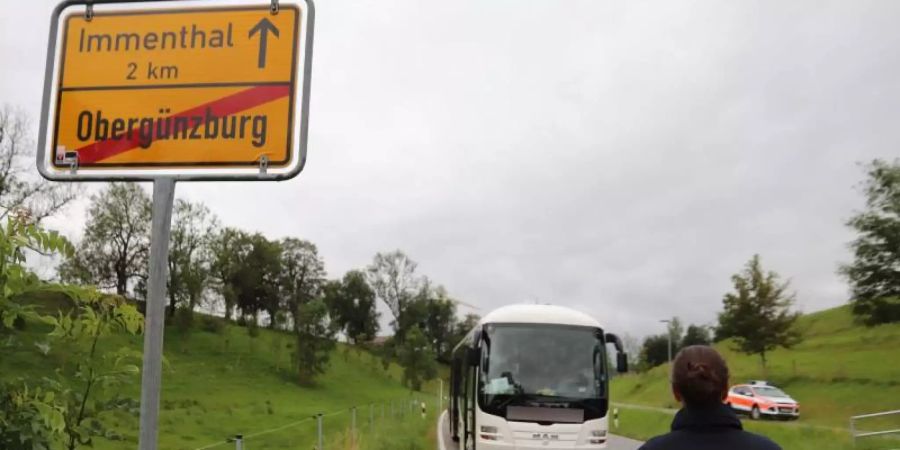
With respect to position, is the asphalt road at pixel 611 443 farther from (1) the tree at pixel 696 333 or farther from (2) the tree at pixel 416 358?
(1) the tree at pixel 696 333

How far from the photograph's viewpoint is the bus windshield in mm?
14188

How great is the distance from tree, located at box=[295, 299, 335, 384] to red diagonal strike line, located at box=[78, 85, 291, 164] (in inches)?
2937

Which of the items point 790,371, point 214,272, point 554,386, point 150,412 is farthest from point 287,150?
point 214,272

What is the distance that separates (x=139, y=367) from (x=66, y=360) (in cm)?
28

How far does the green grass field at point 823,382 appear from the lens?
25047 mm

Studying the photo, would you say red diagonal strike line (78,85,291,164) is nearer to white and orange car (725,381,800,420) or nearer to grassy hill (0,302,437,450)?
grassy hill (0,302,437,450)

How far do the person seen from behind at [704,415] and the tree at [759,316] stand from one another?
49.4 metres

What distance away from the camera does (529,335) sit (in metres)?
14.7

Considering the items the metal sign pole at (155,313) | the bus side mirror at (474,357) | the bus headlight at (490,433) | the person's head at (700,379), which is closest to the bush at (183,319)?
the bus side mirror at (474,357)

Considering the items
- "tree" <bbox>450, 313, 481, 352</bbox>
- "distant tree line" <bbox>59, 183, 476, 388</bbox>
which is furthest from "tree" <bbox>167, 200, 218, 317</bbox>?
"tree" <bbox>450, 313, 481, 352</bbox>

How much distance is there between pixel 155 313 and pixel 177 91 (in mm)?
854

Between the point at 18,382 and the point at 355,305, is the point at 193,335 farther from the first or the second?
the point at 18,382

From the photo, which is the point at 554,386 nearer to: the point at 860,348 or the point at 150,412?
the point at 150,412

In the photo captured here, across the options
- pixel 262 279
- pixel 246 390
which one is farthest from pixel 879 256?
pixel 262 279
